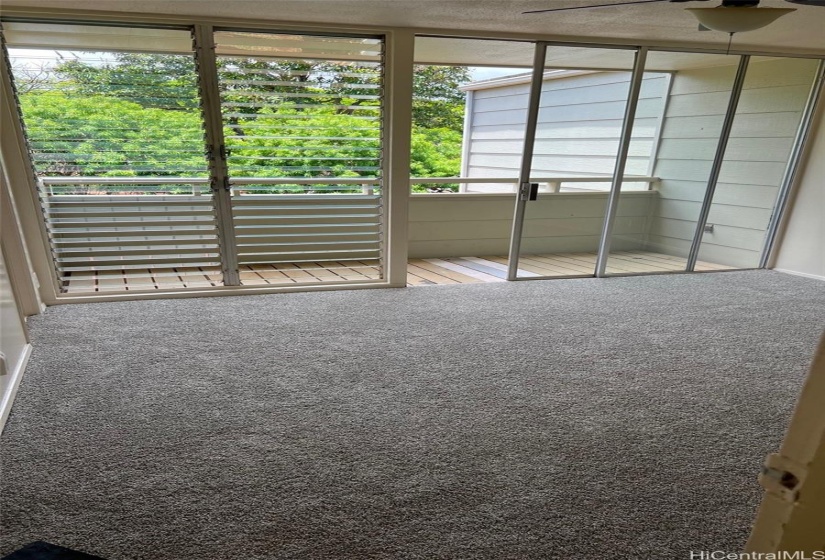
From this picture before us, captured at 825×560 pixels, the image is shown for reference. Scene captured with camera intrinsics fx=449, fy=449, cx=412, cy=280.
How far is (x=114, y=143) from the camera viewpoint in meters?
3.09

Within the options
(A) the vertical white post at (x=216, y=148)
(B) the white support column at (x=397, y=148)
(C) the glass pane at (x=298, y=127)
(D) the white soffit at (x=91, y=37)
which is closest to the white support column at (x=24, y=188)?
(D) the white soffit at (x=91, y=37)

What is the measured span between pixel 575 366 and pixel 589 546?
1.27 m

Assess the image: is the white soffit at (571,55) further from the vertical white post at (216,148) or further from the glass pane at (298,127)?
the vertical white post at (216,148)

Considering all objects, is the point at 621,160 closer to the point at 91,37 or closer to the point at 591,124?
the point at 591,124

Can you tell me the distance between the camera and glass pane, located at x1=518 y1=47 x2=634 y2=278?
3854 mm

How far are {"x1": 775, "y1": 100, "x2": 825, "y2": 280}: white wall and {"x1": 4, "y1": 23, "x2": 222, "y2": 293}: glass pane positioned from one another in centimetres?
544

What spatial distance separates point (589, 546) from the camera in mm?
1386

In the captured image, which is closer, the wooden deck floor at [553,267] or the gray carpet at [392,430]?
the gray carpet at [392,430]

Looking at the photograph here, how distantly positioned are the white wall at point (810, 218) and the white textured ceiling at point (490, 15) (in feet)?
3.71

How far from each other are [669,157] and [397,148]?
2.67 metres

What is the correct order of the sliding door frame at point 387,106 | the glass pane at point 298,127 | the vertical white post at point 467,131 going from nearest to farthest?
the sliding door frame at point 387,106, the glass pane at point 298,127, the vertical white post at point 467,131

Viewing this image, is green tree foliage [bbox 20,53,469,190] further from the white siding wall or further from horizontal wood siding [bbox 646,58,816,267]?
horizontal wood siding [bbox 646,58,816,267]

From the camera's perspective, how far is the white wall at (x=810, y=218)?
424 centimetres

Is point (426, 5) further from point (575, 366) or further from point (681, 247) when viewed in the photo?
point (681, 247)
